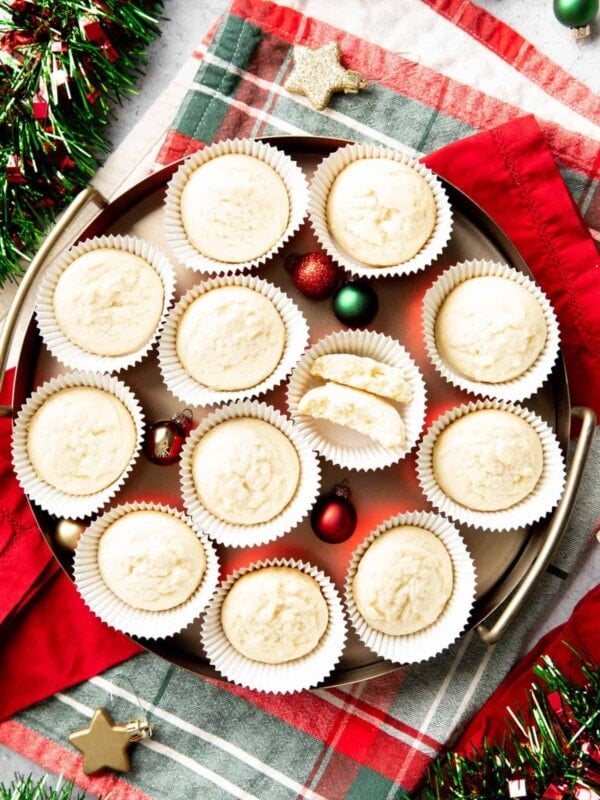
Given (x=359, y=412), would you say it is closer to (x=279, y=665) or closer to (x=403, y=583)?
(x=403, y=583)

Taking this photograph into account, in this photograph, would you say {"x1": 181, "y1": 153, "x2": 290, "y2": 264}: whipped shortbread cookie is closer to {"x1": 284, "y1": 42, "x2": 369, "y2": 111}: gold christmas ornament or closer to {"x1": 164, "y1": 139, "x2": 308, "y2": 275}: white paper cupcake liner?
{"x1": 164, "y1": 139, "x2": 308, "y2": 275}: white paper cupcake liner

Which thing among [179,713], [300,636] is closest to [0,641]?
[179,713]

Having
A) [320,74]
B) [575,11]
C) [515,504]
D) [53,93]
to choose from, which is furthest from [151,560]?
[575,11]

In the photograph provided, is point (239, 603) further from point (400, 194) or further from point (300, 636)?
point (400, 194)

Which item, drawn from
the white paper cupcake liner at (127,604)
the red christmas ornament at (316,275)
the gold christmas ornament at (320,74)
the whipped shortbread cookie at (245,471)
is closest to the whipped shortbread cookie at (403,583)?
the whipped shortbread cookie at (245,471)

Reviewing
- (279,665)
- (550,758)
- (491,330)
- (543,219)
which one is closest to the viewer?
(550,758)

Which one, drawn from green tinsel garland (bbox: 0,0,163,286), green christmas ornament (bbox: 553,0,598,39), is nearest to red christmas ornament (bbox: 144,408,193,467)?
green tinsel garland (bbox: 0,0,163,286)
